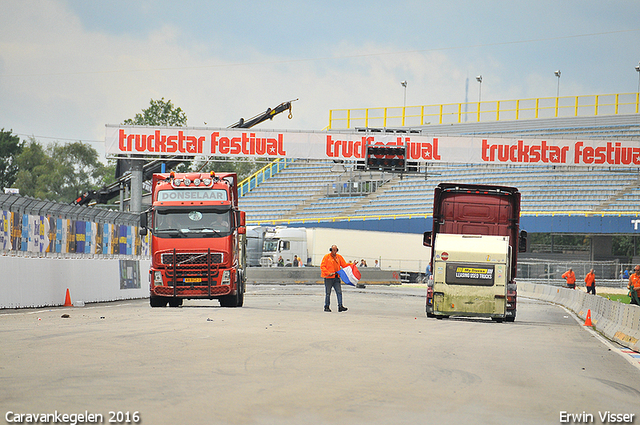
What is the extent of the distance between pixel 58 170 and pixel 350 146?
65.4 metres

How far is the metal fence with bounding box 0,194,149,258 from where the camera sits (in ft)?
66.9

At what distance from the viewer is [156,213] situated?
851 inches

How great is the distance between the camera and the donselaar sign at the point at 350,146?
3812cm

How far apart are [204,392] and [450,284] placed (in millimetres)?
13142

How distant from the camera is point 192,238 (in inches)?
845

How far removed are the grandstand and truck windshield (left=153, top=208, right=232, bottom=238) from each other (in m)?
35.1

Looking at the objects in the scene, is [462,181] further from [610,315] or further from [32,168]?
[32,168]

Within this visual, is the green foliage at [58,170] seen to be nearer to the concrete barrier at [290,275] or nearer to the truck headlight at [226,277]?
the concrete barrier at [290,275]

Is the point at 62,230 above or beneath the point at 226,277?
above

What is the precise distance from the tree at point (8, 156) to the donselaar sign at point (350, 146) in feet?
214

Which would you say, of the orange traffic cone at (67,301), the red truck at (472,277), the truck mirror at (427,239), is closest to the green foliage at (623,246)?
the truck mirror at (427,239)

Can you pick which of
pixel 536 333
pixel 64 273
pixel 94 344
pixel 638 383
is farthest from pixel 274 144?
pixel 638 383

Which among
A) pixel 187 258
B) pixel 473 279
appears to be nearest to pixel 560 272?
pixel 473 279

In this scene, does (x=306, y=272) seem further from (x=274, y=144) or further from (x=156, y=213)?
(x=156, y=213)
